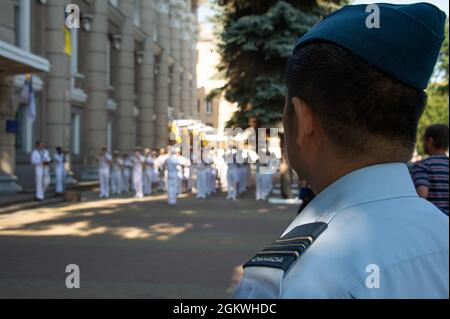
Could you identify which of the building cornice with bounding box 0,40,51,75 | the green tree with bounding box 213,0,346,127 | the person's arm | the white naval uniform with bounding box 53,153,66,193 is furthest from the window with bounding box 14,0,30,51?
the person's arm

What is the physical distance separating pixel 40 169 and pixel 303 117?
1853cm

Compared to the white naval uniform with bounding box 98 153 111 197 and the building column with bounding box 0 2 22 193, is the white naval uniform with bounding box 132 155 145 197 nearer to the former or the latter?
the white naval uniform with bounding box 98 153 111 197

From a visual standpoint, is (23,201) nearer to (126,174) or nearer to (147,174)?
(147,174)

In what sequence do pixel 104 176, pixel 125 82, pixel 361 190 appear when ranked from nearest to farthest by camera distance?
pixel 361 190 → pixel 104 176 → pixel 125 82

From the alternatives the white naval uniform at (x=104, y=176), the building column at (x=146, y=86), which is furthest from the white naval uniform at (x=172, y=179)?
the building column at (x=146, y=86)

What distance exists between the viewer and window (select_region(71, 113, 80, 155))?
96.1 ft

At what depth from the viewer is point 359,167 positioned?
127cm

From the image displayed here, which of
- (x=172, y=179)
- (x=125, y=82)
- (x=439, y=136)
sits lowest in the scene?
(x=172, y=179)

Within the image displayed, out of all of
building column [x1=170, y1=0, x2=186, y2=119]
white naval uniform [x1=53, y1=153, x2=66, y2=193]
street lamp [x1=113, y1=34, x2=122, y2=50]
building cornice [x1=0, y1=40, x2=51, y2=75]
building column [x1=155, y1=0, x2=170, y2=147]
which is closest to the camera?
building cornice [x1=0, y1=40, x2=51, y2=75]

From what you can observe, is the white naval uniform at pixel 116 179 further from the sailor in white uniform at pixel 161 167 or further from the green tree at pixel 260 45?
the green tree at pixel 260 45

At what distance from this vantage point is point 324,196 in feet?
3.98

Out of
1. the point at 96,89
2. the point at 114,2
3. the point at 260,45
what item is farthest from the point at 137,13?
the point at 260,45

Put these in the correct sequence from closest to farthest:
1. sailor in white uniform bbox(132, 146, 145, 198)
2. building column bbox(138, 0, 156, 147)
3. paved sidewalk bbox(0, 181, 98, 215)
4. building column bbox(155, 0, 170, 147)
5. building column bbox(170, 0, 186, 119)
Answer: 1. paved sidewalk bbox(0, 181, 98, 215)
2. sailor in white uniform bbox(132, 146, 145, 198)
3. building column bbox(138, 0, 156, 147)
4. building column bbox(155, 0, 170, 147)
5. building column bbox(170, 0, 186, 119)
